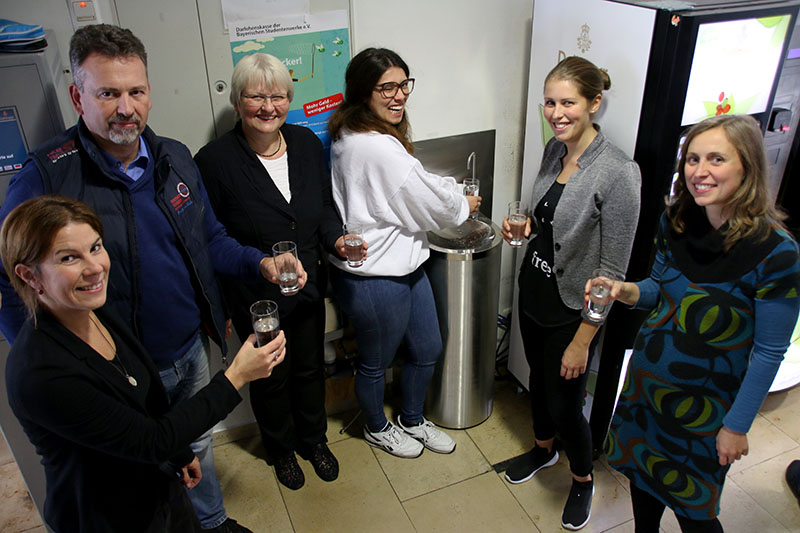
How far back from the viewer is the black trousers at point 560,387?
2137mm

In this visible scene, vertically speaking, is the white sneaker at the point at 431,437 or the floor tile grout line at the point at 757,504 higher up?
the white sneaker at the point at 431,437

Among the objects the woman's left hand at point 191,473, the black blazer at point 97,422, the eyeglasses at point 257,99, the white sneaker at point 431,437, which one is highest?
the eyeglasses at point 257,99

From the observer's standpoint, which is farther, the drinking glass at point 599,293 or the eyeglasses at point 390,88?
the eyeglasses at point 390,88

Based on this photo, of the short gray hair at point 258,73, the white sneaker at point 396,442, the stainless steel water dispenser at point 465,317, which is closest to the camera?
the short gray hair at point 258,73

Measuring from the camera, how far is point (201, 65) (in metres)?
2.16

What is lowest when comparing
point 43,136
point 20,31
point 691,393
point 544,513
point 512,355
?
point 544,513

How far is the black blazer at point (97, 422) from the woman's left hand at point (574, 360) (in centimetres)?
114

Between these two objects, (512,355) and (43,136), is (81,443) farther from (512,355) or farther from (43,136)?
(512,355)

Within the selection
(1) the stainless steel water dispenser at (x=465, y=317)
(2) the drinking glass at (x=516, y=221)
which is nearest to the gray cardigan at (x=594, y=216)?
(2) the drinking glass at (x=516, y=221)

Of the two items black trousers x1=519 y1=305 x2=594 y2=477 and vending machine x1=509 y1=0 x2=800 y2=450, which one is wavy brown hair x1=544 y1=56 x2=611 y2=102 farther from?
black trousers x1=519 y1=305 x2=594 y2=477

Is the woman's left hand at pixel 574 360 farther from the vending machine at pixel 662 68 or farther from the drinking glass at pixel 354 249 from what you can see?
the drinking glass at pixel 354 249

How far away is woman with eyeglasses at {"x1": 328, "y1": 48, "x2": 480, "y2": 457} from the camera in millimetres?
2051

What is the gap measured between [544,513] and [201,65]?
217 cm

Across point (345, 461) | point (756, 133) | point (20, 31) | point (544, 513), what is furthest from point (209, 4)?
point (544, 513)
